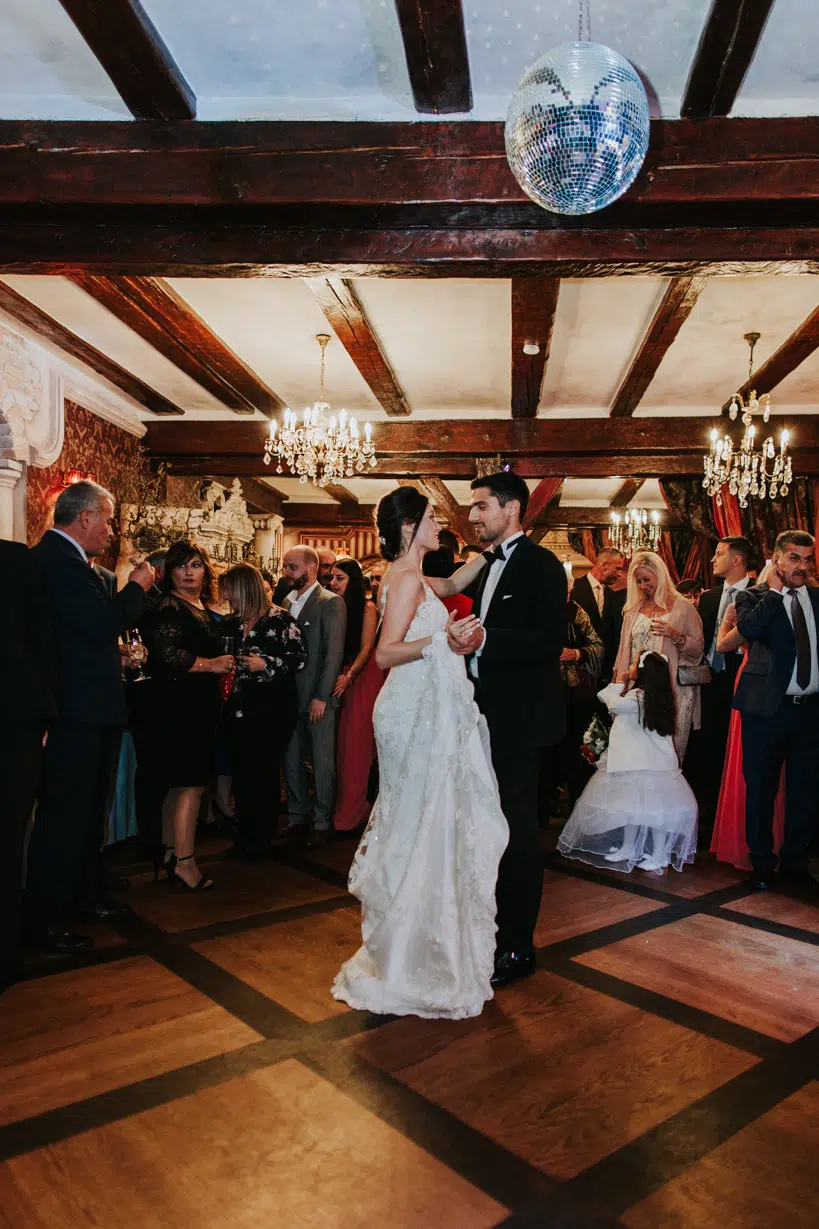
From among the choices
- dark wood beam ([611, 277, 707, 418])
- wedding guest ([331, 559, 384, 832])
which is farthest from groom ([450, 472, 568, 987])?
dark wood beam ([611, 277, 707, 418])

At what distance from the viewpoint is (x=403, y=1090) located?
2.11 m

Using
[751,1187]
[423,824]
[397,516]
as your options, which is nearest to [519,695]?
[423,824]

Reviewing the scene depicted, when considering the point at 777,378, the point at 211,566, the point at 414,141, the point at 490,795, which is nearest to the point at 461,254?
the point at 414,141

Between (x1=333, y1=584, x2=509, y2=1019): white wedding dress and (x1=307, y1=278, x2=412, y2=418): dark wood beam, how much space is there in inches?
117

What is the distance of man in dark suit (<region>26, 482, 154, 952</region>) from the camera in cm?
302

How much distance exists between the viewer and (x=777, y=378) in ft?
22.0

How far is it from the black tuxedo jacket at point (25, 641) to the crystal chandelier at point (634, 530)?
10395mm

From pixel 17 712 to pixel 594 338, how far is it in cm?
480

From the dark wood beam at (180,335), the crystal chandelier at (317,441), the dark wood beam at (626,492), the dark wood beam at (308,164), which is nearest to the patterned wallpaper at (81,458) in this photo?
the dark wood beam at (180,335)

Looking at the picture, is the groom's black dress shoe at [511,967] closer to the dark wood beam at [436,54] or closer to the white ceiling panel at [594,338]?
the dark wood beam at [436,54]

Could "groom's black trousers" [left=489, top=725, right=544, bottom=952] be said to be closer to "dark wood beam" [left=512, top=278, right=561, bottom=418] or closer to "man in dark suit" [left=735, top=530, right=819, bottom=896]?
"man in dark suit" [left=735, top=530, right=819, bottom=896]

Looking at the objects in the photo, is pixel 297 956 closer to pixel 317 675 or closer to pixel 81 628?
pixel 81 628

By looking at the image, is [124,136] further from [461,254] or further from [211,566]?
[211,566]

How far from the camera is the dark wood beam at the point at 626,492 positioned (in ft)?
38.5
